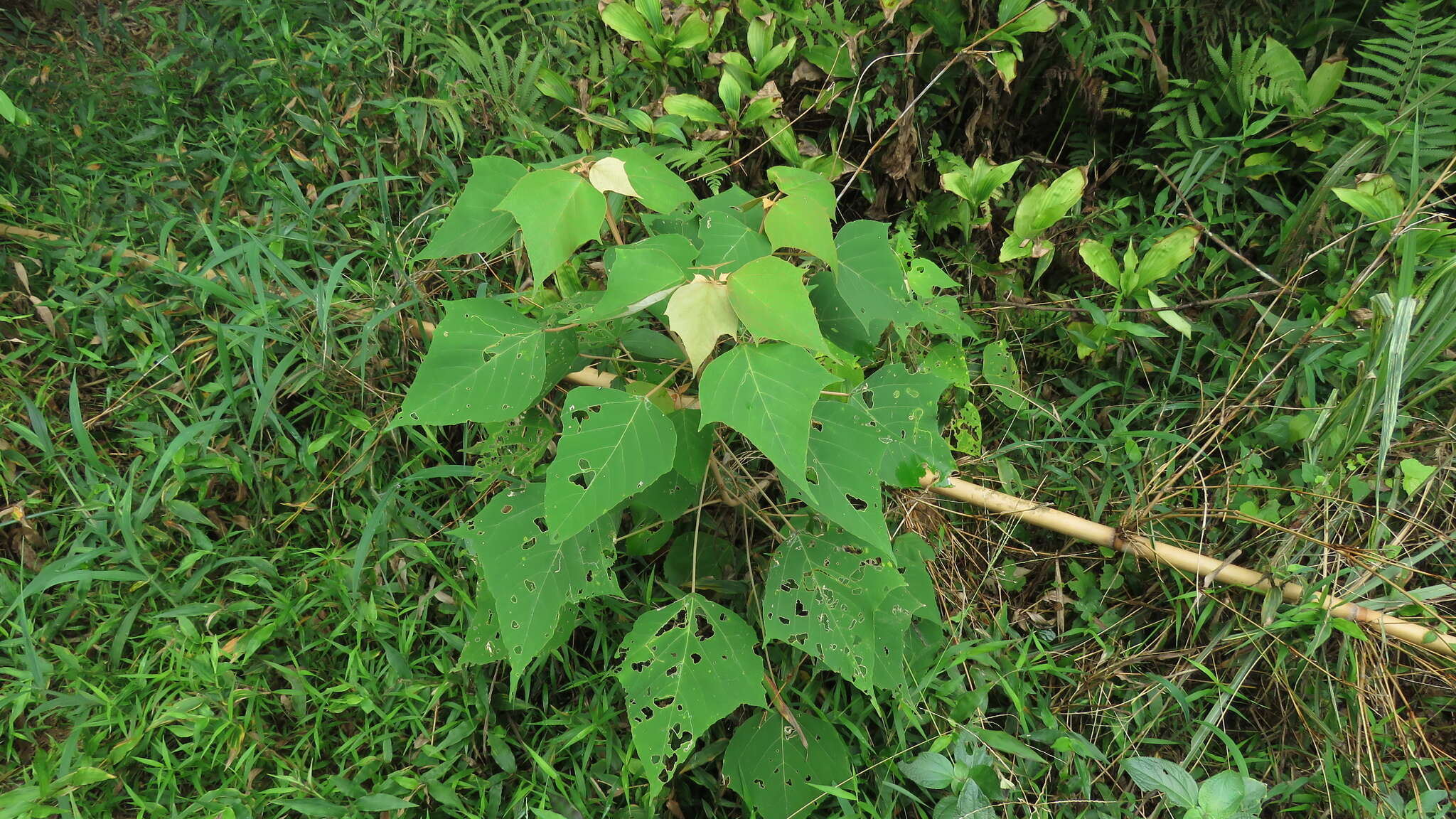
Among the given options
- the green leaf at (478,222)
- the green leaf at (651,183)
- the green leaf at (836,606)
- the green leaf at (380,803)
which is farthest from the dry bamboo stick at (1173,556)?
the green leaf at (380,803)

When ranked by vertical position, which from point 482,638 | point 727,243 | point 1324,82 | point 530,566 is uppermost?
point 1324,82

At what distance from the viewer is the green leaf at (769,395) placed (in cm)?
113

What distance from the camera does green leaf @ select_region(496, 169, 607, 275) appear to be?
1.24 meters

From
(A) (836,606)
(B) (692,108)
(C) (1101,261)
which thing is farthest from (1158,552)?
(B) (692,108)

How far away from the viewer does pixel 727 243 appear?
1.37 m

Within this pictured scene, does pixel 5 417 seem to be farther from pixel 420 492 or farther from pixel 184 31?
pixel 184 31

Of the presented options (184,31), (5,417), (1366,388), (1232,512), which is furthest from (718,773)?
(184,31)

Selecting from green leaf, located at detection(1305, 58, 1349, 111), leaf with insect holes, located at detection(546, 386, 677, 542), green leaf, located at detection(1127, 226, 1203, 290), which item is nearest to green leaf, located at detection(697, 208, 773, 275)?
leaf with insect holes, located at detection(546, 386, 677, 542)

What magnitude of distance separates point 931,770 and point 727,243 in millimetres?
1071

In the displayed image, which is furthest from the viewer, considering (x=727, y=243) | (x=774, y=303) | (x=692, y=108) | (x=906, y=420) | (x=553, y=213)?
(x=692, y=108)

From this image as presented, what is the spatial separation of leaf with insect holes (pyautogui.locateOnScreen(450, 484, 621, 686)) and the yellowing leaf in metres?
0.53

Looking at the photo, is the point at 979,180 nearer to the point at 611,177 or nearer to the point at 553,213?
the point at 611,177

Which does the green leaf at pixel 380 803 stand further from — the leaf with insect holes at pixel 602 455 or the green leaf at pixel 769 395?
the green leaf at pixel 769 395

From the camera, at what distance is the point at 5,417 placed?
2.03 meters
